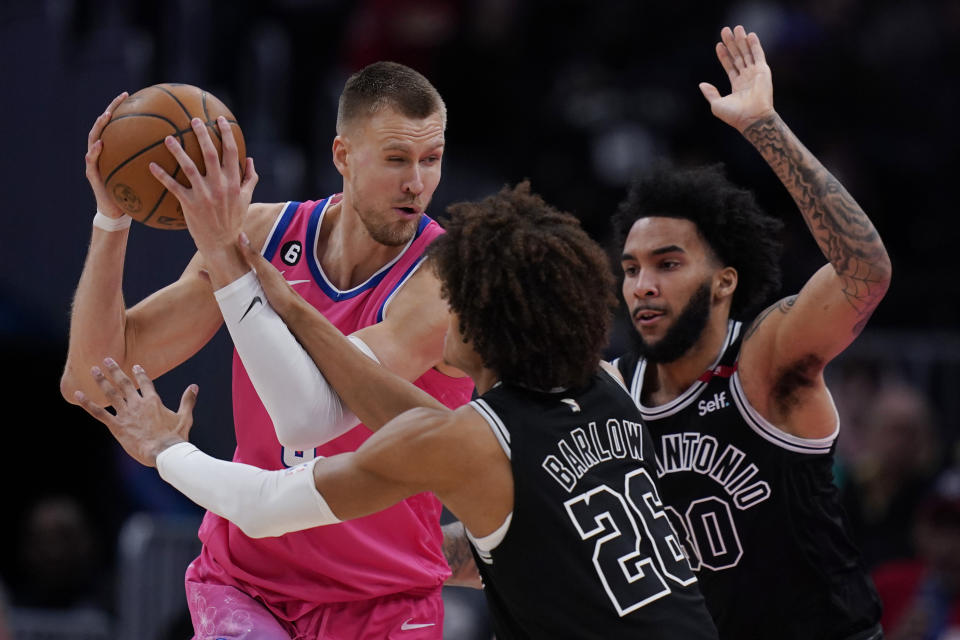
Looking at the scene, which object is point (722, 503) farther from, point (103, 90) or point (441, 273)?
point (103, 90)

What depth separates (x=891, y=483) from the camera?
7.75m

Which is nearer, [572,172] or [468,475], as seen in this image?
[468,475]

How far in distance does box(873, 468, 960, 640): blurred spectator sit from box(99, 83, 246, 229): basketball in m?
4.33

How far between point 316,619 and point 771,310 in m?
1.92

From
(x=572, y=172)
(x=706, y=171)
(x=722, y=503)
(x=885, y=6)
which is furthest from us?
(x=885, y=6)

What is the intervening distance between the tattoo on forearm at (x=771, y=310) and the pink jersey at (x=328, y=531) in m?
1.04

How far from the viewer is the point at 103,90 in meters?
9.46

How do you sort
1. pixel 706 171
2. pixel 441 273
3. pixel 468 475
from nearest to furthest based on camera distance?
pixel 468 475, pixel 441 273, pixel 706 171

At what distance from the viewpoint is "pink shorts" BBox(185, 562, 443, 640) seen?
4500 millimetres

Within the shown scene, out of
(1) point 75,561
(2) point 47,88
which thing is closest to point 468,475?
(1) point 75,561

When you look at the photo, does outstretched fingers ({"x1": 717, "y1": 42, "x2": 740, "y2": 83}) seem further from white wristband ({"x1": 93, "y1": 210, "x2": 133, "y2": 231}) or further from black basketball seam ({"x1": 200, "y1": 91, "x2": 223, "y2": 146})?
white wristband ({"x1": 93, "y1": 210, "x2": 133, "y2": 231})

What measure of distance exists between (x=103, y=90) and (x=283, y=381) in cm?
595

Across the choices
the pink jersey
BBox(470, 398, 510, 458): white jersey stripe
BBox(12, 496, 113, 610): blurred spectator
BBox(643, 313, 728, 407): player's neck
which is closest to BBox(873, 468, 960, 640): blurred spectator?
BBox(643, 313, 728, 407): player's neck

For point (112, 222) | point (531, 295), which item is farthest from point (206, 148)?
point (531, 295)
